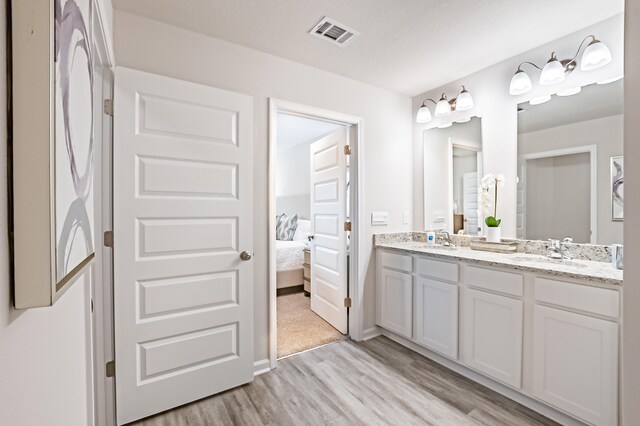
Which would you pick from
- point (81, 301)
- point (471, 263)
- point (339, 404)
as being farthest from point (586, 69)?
point (81, 301)

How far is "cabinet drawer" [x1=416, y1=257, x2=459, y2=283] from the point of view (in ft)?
7.39

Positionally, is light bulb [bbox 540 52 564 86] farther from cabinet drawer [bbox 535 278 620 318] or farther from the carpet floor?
the carpet floor

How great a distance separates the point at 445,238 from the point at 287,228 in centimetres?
294

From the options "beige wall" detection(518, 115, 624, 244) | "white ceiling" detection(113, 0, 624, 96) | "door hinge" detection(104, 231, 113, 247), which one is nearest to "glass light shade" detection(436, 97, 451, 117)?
"white ceiling" detection(113, 0, 624, 96)

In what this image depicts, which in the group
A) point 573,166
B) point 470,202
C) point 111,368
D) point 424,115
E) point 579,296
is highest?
point 424,115

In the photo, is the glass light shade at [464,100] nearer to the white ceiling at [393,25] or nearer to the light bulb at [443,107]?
the light bulb at [443,107]

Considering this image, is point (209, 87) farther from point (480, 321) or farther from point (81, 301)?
point (480, 321)

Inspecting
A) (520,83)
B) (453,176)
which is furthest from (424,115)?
(520,83)

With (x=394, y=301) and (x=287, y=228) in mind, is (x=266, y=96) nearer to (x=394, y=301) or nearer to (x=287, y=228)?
(x=394, y=301)

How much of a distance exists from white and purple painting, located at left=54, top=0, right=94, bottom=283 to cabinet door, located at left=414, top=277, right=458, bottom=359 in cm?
230

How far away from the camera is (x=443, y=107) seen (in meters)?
2.83

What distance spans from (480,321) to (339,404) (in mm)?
1157

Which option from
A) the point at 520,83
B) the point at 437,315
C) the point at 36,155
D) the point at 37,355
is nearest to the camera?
the point at 36,155

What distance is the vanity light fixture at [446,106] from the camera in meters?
2.67
